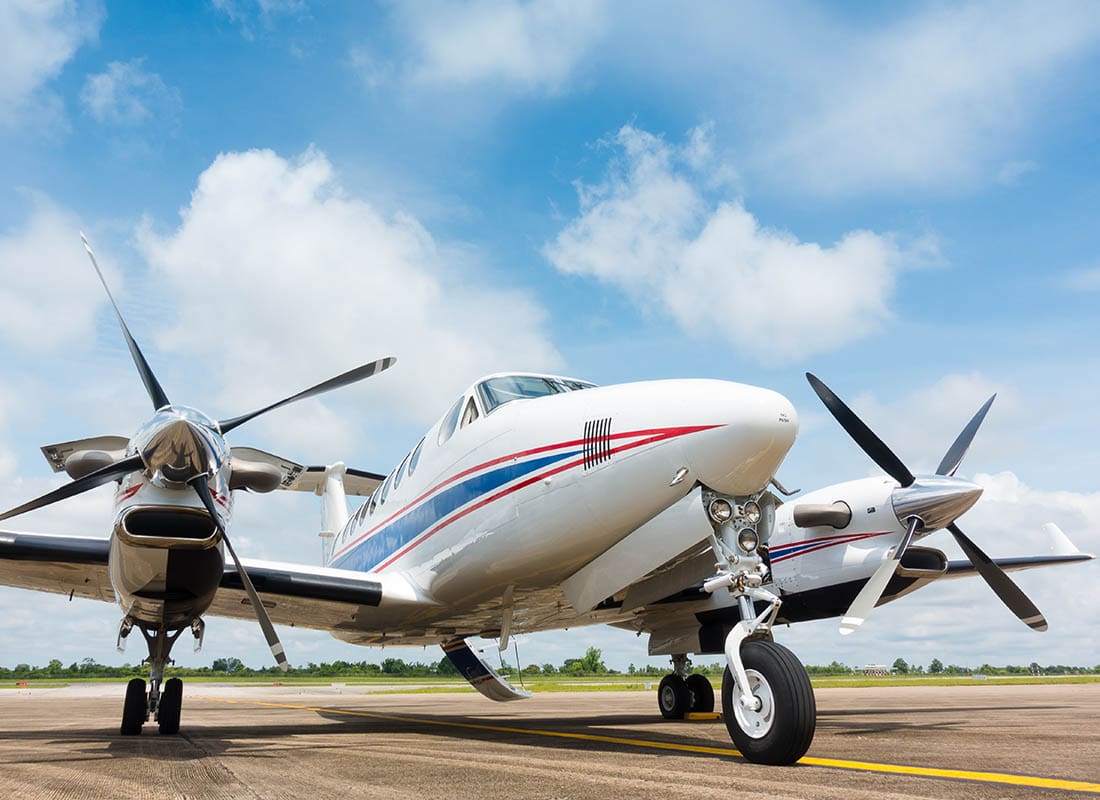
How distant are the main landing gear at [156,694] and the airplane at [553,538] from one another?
28mm

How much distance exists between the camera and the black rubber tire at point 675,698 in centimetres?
1387

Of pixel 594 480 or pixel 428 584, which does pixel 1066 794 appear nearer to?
Result: pixel 594 480

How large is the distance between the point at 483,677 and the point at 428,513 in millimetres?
2858

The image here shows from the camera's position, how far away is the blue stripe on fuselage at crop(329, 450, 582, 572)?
9273 millimetres

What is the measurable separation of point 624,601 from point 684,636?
404cm

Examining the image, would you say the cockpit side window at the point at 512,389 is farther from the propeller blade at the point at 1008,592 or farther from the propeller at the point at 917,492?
the propeller blade at the point at 1008,592

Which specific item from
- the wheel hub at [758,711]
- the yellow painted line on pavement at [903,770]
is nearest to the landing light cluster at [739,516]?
the wheel hub at [758,711]

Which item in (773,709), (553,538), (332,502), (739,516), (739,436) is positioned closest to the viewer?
(773,709)

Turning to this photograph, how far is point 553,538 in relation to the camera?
889 cm

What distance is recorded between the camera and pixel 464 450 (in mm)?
10570

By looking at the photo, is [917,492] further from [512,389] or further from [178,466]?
[178,466]

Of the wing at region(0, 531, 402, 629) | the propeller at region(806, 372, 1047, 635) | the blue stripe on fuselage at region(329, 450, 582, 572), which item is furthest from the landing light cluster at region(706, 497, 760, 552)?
the wing at region(0, 531, 402, 629)

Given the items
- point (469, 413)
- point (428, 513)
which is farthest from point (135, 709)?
point (469, 413)

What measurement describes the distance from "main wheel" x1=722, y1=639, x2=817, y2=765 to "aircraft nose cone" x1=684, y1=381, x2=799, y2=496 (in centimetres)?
157
